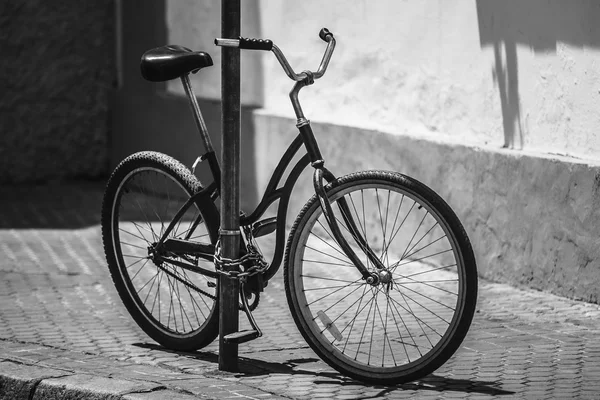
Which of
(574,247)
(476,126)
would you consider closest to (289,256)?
(574,247)

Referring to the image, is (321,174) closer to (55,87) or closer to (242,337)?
(242,337)

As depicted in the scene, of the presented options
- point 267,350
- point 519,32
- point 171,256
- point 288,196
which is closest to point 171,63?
point 288,196

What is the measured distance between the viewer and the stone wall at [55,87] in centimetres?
1058

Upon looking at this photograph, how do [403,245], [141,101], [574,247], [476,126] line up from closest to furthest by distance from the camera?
[574,247] < [476,126] < [403,245] < [141,101]

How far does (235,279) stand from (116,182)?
0.95 m

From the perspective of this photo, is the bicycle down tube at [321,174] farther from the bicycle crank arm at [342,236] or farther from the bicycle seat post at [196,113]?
the bicycle seat post at [196,113]

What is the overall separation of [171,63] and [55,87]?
5.96m

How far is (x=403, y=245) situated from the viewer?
7.50 meters

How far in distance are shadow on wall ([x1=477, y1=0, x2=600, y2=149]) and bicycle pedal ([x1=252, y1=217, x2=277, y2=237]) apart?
2.10 meters

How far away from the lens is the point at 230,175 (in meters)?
4.80

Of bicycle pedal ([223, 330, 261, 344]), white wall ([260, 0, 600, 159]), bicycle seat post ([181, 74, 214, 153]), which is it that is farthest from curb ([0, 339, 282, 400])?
white wall ([260, 0, 600, 159])

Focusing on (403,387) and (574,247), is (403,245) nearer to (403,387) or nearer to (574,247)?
(574,247)

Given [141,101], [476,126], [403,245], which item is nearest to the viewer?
[476,126]

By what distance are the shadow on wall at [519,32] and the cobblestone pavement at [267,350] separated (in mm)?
1027
